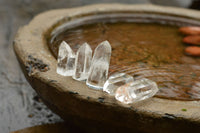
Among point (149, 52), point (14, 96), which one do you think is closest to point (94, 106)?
point (149, 52)

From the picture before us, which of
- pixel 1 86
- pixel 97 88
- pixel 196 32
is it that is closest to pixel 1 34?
pixel 1 86

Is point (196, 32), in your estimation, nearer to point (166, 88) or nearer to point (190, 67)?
point (190, 67)

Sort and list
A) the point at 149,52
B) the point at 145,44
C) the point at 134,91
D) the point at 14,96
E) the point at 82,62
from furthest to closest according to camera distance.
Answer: the point at 14,96
the point at 145,44
the point at 149,52
the point at 82,62
the point at 134,91

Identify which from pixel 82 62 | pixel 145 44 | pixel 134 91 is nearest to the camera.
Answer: pixel 134 91

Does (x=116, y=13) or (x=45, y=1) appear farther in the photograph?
(x=45, y=1)

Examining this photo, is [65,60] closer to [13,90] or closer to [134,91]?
[134,91]

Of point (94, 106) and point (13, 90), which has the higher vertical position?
point (94, 106)

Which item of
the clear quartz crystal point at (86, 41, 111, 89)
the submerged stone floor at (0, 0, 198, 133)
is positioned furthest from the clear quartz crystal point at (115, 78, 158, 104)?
the submerged stone floor at (0, 0, 198, 133)

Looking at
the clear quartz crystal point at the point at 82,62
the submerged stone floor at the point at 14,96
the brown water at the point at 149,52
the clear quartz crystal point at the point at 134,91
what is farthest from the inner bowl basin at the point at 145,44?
the submerged stone floor at the point at 14,96
